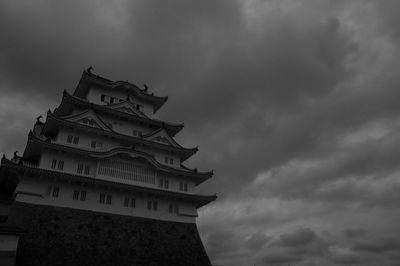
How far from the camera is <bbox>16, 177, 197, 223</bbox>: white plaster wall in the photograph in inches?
1006

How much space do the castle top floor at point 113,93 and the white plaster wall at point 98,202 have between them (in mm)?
12236

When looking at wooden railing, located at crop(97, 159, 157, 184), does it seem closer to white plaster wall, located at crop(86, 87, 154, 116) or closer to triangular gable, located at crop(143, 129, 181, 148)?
triangular gable, located at crop(143, 129, 181, 148)

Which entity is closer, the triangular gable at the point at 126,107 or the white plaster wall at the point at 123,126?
the white plaster wall at the point at 123,126

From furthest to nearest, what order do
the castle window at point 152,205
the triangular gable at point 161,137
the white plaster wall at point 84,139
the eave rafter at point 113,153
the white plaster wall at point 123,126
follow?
the triangular gable at point 161,137
the white plaster wall at point 123,126
the castle window at point 152,205
the white plaster wall at point 84,139
the eave rafter at point 113,153

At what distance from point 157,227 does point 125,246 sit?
370cm

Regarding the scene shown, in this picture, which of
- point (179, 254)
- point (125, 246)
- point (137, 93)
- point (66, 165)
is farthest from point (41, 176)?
point (137, 93)

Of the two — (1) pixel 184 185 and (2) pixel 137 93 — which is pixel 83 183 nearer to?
(1) pixel 184 185

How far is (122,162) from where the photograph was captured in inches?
1201

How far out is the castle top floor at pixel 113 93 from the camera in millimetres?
36688

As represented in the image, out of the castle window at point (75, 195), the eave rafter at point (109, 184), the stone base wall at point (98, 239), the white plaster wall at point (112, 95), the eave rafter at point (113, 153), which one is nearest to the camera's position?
the stone base wall at point (98, 239)

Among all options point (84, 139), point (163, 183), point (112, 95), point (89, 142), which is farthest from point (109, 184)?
point (112, 95)

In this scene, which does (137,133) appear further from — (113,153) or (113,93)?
(113,153)

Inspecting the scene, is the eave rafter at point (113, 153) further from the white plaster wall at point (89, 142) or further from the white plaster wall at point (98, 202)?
the white plaster wall at point (98, 202)

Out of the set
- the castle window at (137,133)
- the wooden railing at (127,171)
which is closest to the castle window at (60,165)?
the wooden railing at (127,171)
